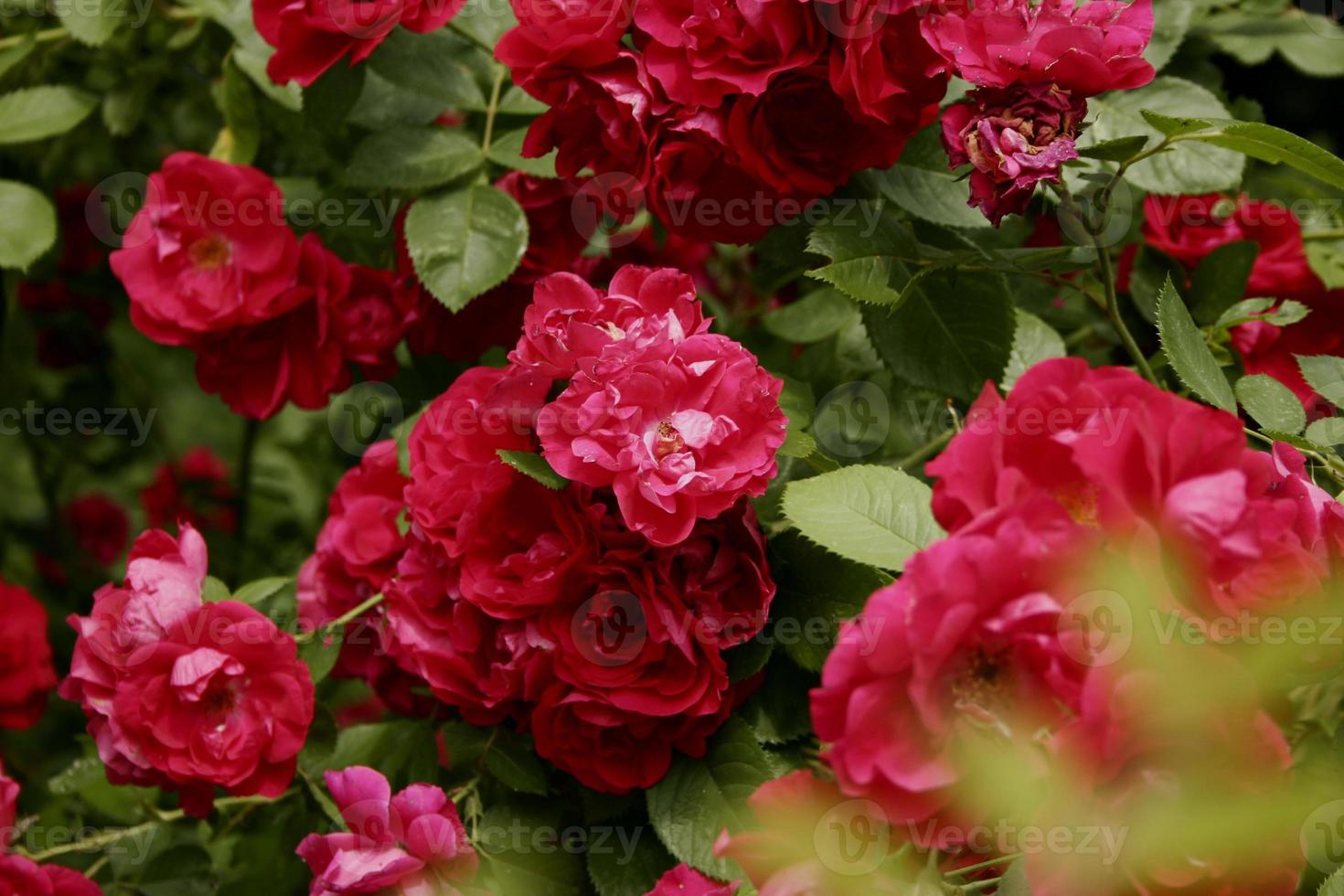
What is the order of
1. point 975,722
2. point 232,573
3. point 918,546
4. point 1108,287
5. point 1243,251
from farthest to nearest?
point 232,573 < point 1243,251 < point 1108,287 < point 918,546 < point 975,722

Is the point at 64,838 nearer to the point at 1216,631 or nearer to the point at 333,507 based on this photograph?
the point at 333,507

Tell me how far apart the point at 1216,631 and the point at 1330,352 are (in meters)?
0.58

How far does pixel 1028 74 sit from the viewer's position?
694 mm

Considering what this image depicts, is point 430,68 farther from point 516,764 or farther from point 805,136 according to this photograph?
point 516,764

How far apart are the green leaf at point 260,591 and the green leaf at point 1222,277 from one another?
0.73 meters

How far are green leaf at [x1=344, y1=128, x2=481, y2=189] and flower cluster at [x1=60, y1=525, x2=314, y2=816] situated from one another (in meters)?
0.33

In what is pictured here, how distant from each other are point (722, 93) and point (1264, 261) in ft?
1.63

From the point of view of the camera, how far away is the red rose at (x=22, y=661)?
1062mm

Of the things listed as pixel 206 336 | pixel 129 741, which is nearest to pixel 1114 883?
pixel 129 741

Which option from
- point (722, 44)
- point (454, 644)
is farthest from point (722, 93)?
point (454, 644)

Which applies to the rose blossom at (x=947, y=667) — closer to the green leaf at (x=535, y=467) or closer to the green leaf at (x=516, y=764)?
the green leaf at (x=535, y=467)

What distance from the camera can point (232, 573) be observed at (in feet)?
4.85

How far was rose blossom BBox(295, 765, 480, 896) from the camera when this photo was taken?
718mm

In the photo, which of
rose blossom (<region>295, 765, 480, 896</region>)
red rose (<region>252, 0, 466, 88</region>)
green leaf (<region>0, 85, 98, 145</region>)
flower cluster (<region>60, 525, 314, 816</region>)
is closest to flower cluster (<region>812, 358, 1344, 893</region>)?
rose blossom (<region>295, 765, 480, 896</region>)
